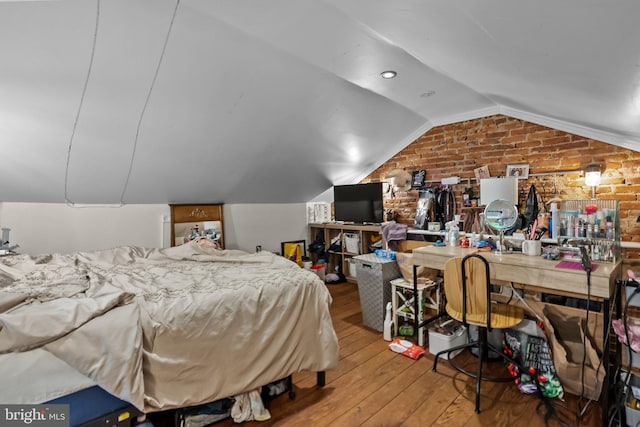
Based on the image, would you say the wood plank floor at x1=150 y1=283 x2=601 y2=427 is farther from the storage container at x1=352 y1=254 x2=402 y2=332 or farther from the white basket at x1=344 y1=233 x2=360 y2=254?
the white basket at x1=344 y1=233 x2=360 y2=254

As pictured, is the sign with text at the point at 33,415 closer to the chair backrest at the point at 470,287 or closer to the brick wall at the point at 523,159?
the chair backrest at the point at 470,287

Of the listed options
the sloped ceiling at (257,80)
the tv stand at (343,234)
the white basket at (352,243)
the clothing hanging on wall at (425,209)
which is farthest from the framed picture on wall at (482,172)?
the white basket at (352,243)

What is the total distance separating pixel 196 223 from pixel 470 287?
3.24 metres

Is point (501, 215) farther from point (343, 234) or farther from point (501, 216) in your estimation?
point (343, 234)

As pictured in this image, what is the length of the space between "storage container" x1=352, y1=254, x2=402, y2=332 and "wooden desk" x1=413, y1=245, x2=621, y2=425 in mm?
683

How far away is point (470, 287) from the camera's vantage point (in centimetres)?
221

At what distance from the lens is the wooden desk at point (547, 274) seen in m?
1.86

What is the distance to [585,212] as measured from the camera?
221cm

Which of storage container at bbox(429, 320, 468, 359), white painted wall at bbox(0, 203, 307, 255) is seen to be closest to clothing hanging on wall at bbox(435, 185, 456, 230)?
storage container at bbox(429, 320, 468, 359)

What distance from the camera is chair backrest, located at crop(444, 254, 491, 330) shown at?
6.99ft

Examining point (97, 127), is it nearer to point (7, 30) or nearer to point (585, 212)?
point (7, 30)

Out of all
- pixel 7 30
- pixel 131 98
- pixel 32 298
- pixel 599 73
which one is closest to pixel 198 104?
pixel 131 98

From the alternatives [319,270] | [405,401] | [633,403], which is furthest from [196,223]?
[633,403]

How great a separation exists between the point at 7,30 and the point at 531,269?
3.40m
